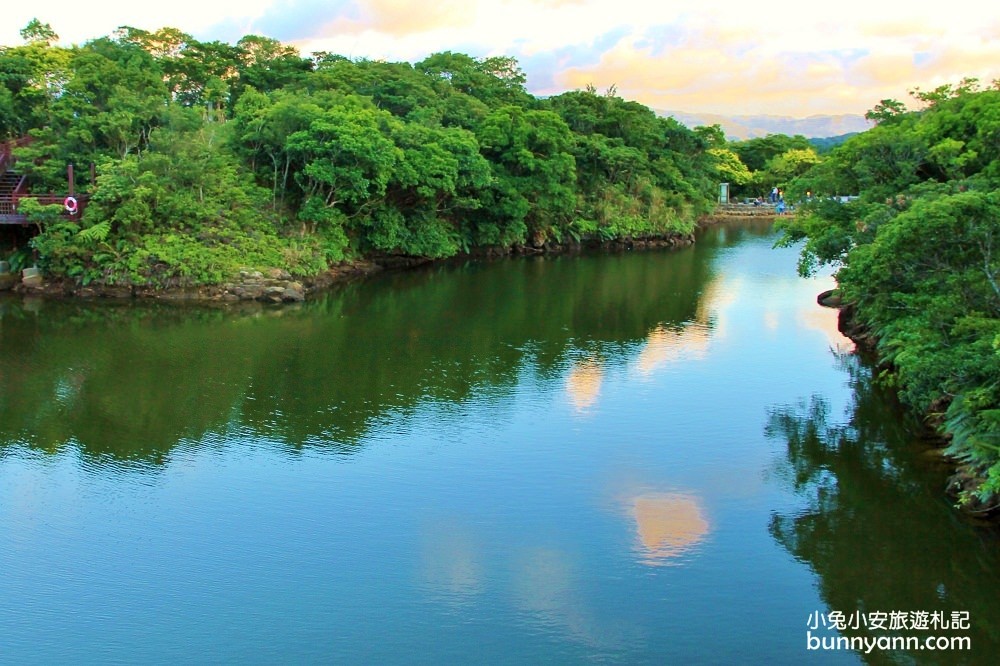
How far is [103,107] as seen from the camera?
3334 cm

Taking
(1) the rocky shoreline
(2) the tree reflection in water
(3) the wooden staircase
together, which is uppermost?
(3) the wooden staircase

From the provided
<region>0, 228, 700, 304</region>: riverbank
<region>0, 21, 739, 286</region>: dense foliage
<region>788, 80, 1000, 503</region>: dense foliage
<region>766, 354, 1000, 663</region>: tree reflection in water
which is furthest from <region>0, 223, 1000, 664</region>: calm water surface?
<region>0, 21, 739, 286</region>: dense foliage

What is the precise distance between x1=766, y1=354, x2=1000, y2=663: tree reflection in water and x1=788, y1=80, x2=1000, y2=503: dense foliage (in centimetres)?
86

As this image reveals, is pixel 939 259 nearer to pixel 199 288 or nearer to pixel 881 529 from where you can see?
pixel 881 529

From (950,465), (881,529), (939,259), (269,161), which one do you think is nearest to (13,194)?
(269,161)

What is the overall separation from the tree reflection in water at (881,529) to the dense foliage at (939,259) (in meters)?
0.86

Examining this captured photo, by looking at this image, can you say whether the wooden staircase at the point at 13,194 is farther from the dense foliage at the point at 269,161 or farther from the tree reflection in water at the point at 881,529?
the tree reflection in water at the point at 881,529

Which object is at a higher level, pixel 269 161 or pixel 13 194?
pixel 269 161

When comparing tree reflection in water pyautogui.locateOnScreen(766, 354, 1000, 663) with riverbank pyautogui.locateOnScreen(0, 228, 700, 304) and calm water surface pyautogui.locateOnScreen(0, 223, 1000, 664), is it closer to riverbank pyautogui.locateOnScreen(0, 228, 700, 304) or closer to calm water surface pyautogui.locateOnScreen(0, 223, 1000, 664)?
calm water surface pyautogui.locateOnScreen(0, 223, 1000, 664)

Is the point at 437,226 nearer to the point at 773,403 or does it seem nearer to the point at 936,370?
the point at 773,403

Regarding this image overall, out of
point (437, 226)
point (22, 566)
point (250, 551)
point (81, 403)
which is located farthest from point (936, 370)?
point (437, 226)

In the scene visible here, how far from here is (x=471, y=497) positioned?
50.5 feet

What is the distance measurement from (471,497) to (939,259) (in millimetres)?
8973

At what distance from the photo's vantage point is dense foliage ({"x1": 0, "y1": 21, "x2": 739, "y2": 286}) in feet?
103
